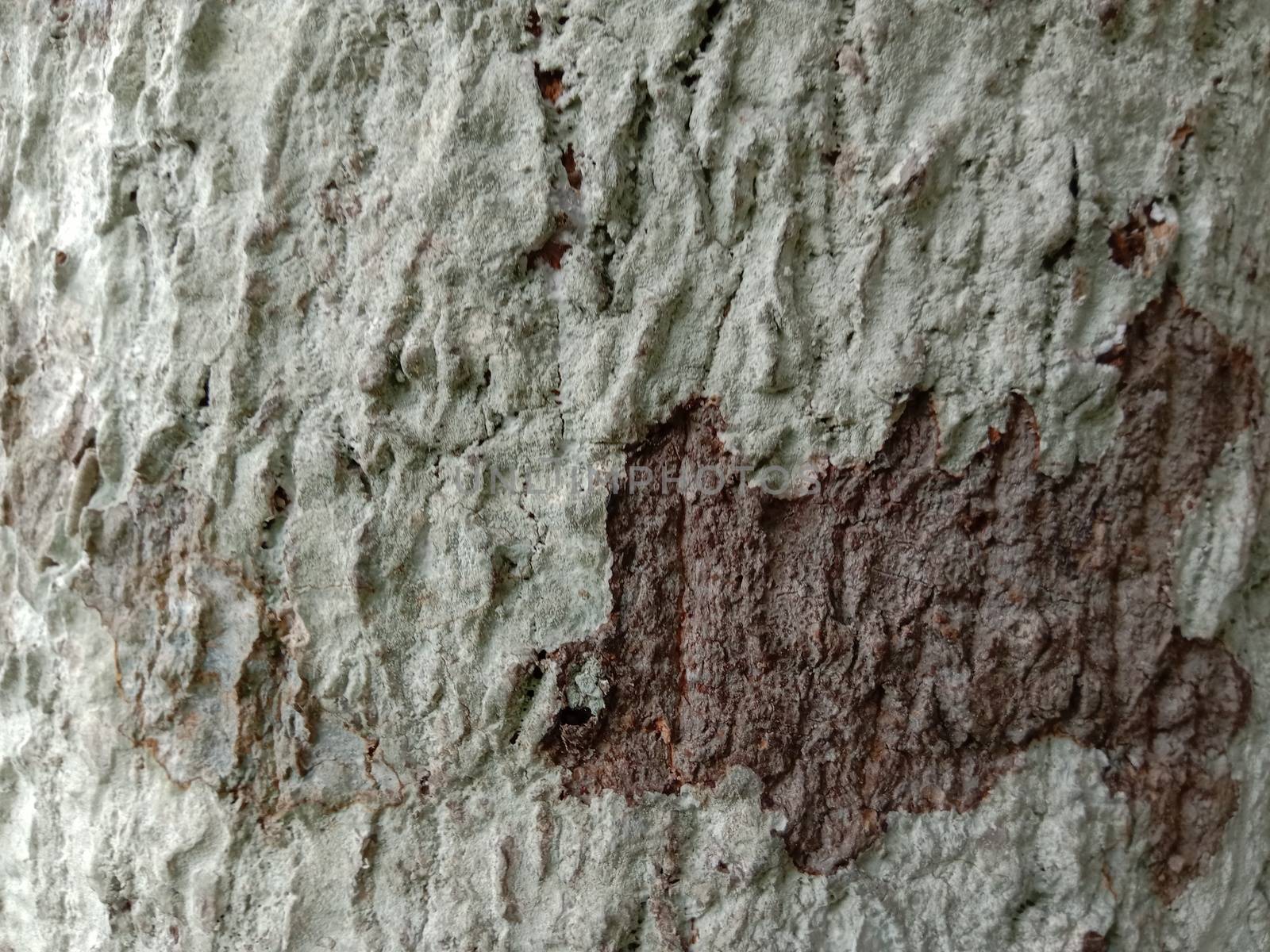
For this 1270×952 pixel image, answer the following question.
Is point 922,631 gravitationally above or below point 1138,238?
below

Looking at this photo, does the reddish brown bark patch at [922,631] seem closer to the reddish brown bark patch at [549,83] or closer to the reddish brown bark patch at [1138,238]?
the reddish brown bark patch at [1138,238]

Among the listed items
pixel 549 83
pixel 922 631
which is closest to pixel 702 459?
pixel 922 631

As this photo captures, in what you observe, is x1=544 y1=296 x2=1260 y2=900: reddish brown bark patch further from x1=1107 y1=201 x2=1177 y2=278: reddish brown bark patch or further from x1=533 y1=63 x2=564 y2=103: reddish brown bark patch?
x1=533 y1=63 x2=564 y2=103: reddish brown bark patch

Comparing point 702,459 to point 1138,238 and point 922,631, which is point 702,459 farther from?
point 1138,238

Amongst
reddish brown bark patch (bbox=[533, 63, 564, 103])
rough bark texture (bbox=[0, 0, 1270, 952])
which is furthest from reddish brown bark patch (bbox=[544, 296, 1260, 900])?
reddish brown bark patch (bbox=[533, 63, 564, 103])

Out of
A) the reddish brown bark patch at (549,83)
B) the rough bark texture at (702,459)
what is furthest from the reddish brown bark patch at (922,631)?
the reddish brown bark patch at (549,83)

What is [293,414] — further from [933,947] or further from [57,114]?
[933,947]

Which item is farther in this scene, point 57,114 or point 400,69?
point 57,114

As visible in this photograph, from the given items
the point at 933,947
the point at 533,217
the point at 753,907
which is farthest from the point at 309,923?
the point at 533,217
